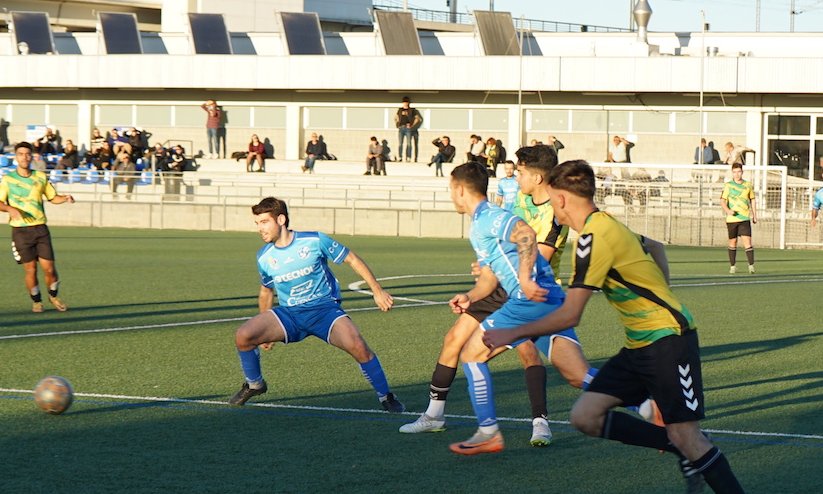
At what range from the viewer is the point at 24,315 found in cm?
1434

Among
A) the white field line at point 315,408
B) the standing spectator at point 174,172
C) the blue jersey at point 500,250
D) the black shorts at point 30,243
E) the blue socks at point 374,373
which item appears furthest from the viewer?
the standing spectator at point 174,172

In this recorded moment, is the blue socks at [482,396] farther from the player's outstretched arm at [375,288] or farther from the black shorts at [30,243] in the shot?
the black shorts at [30,243]

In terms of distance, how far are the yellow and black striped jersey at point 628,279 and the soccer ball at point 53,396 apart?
4.01m

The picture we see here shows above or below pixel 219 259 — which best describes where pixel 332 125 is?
above

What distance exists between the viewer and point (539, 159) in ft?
25.1

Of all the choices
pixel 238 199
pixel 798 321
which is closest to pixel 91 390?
pixel 798 321

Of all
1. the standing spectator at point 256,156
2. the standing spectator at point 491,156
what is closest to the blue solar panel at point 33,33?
the standing spectator at point 256,156

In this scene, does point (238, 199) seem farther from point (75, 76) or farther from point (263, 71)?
point (75, 76)

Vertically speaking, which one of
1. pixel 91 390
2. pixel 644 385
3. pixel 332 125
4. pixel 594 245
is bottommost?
pixel 91 390

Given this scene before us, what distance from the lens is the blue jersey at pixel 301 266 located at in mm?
8414

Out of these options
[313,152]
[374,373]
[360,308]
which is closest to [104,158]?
[313,152]

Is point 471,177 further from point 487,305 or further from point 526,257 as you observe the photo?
point 487,305

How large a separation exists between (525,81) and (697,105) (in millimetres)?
5895

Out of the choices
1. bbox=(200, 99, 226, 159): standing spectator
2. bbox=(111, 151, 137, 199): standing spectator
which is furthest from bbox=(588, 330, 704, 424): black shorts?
bbox=(200, 99, 226, 159): standing spectator
